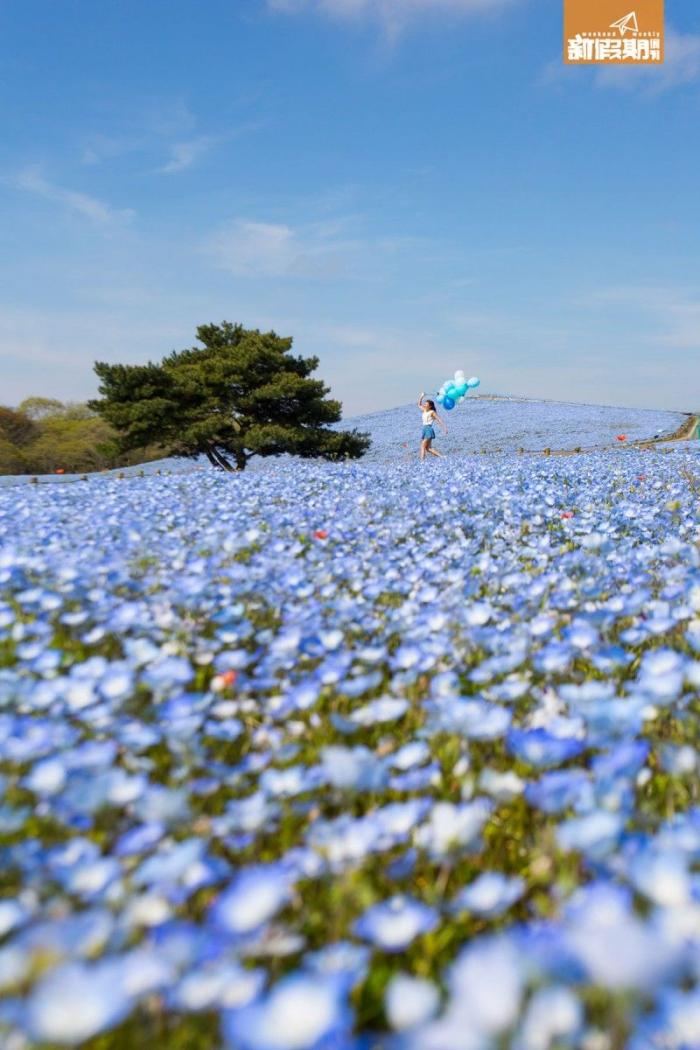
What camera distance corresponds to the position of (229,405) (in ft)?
61.1

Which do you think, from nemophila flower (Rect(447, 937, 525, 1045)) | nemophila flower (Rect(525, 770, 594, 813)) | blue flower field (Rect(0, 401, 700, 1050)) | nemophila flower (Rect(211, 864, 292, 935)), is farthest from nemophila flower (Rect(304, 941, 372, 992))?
nemophila flower (Rect(525, 770, 594, 813))

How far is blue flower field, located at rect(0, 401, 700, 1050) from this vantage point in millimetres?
Answer: 941

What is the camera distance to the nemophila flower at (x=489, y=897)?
126 cm

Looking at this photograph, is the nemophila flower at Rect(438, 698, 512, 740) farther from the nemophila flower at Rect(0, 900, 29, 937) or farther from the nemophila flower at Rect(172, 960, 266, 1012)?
the nemophila flower at Rect(0, 900, 29, 937)

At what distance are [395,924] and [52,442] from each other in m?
39.5

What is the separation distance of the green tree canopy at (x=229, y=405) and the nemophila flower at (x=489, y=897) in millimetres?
16373

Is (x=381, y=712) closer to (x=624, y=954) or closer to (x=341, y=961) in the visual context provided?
(x=341, y=961)

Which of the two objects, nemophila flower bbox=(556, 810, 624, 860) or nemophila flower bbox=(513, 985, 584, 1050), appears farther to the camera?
nemophila flower bbox=(556, 810, 624, 860)

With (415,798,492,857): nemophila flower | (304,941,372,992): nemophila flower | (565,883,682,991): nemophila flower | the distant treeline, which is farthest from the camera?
the distant treeline

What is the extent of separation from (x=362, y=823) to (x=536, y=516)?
4335 mm

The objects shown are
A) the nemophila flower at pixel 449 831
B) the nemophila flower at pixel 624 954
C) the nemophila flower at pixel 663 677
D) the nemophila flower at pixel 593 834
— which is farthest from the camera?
the nemophila flower at pixel 663 677

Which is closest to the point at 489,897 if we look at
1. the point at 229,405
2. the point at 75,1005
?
the point at 75,1005

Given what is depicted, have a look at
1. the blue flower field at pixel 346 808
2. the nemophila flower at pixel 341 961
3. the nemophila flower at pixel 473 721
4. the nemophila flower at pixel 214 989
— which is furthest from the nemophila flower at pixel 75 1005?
the nemophila flower at pixel 473 721

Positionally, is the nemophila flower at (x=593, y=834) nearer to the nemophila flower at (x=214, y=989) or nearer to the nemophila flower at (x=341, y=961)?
the nemophila flower at (x=341, y=961)
